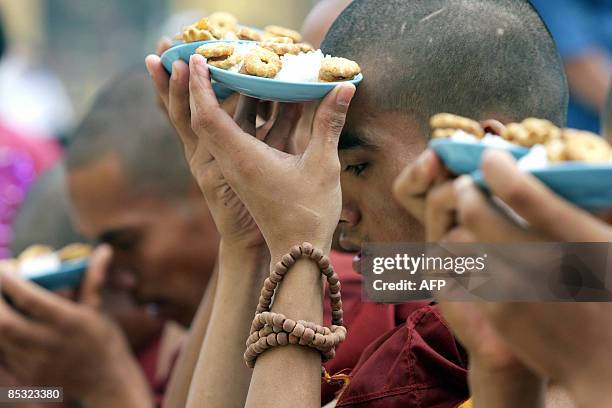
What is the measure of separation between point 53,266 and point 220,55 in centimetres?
169

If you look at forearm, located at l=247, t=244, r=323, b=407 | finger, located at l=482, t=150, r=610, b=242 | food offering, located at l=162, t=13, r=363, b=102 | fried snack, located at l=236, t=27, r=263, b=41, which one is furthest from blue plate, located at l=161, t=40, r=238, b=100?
finger, located at l=482, t=150, r=610, b=242

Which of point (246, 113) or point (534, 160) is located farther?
point (246, 113)

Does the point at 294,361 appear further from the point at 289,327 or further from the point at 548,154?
the point at 548,154

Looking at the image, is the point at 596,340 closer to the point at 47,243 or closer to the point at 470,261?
the point at 470,261

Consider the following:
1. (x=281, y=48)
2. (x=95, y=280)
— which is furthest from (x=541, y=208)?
(x=95, y=280)

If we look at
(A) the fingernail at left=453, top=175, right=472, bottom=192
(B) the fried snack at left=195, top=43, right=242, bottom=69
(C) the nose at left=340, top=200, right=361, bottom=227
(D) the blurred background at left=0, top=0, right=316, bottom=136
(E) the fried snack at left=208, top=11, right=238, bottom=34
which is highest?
(D) the blurred background at left=0, top=0, right=316, bottom=136

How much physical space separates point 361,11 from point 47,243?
95.3 inches

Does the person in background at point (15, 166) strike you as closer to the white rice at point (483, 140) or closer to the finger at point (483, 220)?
the white rice at point (483, 140)

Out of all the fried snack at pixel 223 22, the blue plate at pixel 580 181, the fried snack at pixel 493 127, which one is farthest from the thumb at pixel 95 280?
the blue plate at pixel 580 181

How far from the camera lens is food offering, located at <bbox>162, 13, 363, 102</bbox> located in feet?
6.70

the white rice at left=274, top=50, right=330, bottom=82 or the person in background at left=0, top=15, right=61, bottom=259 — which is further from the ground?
the white rice at left=274, top=50, right=330, bottom=82

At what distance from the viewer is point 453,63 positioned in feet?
7.09

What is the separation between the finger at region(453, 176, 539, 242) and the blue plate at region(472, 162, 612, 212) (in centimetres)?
3

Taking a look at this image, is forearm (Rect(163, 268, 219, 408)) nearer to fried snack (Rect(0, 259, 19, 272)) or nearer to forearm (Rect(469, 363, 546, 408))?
fried snack (Rect(0, 259, 19, 272))
